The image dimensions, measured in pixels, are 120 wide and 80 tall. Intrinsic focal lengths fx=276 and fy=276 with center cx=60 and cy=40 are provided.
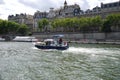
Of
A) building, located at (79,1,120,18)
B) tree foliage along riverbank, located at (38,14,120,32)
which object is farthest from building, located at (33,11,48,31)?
building, located at (79,1,120,18)

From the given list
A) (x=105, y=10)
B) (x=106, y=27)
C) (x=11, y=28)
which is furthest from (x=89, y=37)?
(x=11, y=28)

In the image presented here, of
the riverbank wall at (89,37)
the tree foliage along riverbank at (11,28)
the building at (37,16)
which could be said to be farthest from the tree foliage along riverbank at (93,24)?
the building at (37,16)

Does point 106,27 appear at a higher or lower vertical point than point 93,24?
lower

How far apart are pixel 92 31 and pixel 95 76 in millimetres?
96039

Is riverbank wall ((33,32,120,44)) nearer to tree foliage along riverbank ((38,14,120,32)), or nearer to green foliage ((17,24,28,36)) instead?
tree foliage along riverbank ((38,14,120,32))

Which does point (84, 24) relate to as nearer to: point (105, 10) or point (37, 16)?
point (105, 10)

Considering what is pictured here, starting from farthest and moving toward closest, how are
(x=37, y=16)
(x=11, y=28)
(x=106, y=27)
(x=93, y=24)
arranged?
(x=37, y=16) → (x=11, y=28) → (x=93, y=24) → (x=106, y=27)

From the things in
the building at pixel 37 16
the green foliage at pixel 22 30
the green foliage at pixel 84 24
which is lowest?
the green foliage at pixel 22 30

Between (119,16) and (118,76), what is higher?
(119,16)

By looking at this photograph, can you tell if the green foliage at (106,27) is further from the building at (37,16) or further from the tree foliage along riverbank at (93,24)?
the building at (37,16)

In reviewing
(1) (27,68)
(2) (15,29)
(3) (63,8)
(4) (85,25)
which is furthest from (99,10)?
(1) (27,68)

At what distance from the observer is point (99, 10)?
13925 centimetres

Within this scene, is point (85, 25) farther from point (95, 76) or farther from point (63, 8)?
point (95, 76)

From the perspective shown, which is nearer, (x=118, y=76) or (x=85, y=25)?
(x=118, y=76)
